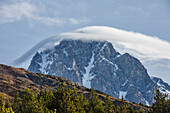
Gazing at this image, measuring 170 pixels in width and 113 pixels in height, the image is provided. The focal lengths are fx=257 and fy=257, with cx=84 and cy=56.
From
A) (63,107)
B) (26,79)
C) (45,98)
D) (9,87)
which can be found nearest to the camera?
(63,107)

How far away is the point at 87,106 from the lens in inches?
3383

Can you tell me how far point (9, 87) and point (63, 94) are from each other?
65635 mm

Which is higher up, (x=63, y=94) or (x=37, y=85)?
(x=37, y=85)

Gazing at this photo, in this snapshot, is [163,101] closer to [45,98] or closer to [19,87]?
[45,98]

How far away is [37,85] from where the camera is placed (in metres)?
155

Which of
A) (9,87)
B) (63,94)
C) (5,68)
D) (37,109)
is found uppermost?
(5,68)

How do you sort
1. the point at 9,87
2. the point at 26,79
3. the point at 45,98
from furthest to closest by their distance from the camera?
the point at 26,79 < the point at 9,87 < the point at 45,98

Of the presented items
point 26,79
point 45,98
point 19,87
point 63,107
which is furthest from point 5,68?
point 63,107

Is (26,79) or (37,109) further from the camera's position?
(26,79)

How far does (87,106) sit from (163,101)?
81.1 feet

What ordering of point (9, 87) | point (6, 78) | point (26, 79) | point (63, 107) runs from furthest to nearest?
point (26, 79)
point (6, 78)
point (9, 87)
point (63, 107)

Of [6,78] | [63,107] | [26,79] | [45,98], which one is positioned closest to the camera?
[63,107]

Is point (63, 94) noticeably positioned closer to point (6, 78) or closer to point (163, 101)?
point (163, 101)

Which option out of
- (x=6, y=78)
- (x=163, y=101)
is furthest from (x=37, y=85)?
(x=163, y=101)
